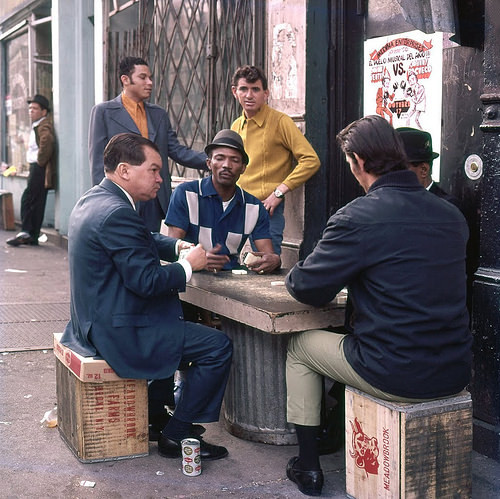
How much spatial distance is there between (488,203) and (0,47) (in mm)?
14547

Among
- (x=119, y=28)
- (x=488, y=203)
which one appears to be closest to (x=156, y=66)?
(x=119, y=28)

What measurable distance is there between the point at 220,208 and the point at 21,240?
7.79 m

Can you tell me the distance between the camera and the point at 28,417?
4.68 meters

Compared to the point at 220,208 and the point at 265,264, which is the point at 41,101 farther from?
the point at 265,264

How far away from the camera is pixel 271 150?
6.05 metres

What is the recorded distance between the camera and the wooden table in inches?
157

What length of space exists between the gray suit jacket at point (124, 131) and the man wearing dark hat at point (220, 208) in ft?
4.52

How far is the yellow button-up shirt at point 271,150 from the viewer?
6.01m

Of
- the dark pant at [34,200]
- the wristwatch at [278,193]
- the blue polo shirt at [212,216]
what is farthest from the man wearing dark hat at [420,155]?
the dark pant at [34,200]

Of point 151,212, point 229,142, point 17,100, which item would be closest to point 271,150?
point 151,212

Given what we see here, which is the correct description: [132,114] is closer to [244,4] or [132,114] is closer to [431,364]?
[244,4]

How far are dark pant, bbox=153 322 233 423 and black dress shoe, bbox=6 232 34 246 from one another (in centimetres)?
846

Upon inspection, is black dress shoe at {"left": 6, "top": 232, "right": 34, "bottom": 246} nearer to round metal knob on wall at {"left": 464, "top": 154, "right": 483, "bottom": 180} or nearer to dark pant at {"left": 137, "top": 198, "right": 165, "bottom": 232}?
dark pant at {"left": 137, "top": 198, "right": 165, "bottom": 232}

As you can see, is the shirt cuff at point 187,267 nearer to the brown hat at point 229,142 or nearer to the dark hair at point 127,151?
the dark hair at point 127,151
